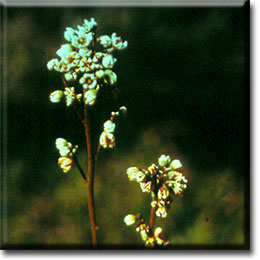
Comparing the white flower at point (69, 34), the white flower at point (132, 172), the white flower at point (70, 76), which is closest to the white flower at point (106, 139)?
the white flower at point (132, 172)

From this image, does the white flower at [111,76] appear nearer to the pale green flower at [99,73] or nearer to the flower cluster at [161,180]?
the pale green flower at [99,73]

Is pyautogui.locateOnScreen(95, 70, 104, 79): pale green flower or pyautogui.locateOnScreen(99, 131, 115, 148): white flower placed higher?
pyautogui.locateOnScreen(95, 70, 104, 79): pale green flower

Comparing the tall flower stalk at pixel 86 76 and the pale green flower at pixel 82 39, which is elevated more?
the pale green flower at pixel 82 39

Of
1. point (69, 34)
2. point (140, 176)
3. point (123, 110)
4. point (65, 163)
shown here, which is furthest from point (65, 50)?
point (140, 176)

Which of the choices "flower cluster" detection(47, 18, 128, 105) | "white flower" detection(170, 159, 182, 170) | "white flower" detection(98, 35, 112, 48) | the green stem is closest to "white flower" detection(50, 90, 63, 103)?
"flower cluster" detection(47, 18, 128, 105)

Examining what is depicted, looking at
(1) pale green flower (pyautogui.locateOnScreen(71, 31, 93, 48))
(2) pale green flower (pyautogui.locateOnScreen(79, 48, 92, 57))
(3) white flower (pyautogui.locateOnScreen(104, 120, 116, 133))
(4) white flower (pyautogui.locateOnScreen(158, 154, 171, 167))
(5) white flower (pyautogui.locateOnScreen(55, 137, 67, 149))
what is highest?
(1) pale green flower (pyautogui.locateOnScreen(71, 31, 93, 48))

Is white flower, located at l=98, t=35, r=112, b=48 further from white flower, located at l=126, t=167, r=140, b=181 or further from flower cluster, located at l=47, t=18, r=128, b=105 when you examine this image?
white flower, located at l=126, t=167, r=140, b=181

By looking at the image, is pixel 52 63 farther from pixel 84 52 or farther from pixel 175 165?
pixel 175 165
